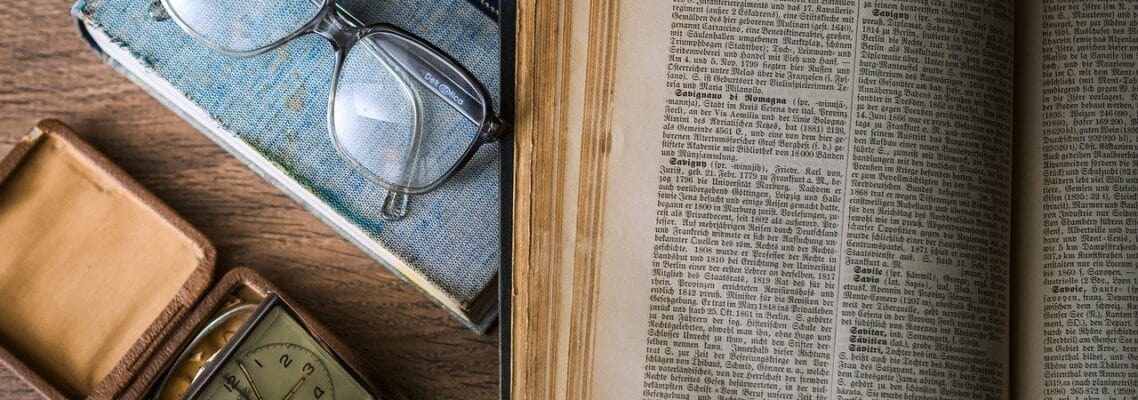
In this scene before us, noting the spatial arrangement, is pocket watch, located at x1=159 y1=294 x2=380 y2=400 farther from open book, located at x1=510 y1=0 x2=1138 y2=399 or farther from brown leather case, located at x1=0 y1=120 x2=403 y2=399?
open book, located at x1=510 y1=0 x2=1138 y2=399

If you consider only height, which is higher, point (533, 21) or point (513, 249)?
point (533, 21)

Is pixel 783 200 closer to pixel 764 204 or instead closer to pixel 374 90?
pixel 764 204

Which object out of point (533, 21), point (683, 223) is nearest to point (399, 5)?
point (533, 21)

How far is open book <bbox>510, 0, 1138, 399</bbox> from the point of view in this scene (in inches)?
21.9

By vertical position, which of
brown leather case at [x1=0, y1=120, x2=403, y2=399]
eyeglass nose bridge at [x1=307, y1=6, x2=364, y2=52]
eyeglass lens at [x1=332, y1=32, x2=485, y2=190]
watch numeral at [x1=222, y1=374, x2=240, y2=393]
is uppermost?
eyeglass nose bridge at [x1=307, y1=6, x2=364, y2=52]

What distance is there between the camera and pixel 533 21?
55 centimetres

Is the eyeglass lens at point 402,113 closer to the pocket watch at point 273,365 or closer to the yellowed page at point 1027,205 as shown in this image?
the pocket watch at point 273,365

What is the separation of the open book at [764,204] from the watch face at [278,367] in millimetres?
127

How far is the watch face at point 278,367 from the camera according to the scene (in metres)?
Answer: 0.58

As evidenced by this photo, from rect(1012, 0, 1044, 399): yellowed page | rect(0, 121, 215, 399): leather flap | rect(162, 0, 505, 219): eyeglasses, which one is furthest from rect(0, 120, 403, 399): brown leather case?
rect(1012, 0, 1044, 399): yellowed page

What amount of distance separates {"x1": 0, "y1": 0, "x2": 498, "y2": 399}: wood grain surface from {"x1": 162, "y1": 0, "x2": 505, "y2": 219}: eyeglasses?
0.07 m

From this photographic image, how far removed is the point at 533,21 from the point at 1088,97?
1.18 ft

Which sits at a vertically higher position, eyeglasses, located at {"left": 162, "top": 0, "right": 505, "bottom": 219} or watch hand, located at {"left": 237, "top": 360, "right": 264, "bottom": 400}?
eyeglasses, located at {"left": 162, "top": 0, "right": 505, "bottom": 219}

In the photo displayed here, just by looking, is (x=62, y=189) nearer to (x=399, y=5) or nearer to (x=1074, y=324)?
(x=399, y=5)
